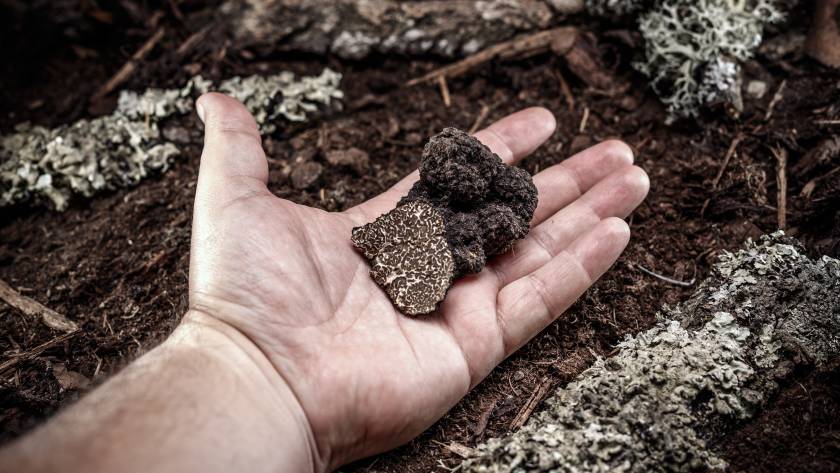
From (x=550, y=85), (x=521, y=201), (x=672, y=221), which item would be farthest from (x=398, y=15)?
(x=672, y=221)

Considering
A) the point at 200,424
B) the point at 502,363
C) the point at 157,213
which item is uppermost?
the point at 200,424

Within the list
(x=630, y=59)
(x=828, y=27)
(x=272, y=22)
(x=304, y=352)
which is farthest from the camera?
(x=272, y=22)

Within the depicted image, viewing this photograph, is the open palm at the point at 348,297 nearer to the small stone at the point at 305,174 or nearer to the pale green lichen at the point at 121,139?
the small stone at the point at 305,174

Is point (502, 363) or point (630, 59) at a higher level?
point (630, 59)

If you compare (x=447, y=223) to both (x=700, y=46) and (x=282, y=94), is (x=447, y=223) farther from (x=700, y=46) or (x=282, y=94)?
(x=700, y=46)

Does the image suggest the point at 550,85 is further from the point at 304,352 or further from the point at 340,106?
the point at 304,352

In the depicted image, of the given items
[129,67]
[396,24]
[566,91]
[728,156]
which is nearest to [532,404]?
[728,156]
